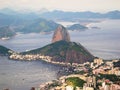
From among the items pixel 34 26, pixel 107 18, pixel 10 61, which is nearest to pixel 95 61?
pixel 10 61

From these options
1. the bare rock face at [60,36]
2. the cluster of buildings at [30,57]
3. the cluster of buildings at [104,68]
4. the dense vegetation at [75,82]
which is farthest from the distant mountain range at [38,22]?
the dense vegetation at [75,82]

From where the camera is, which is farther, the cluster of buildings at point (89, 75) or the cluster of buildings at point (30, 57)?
the cluster of buildings at point (30, 57)

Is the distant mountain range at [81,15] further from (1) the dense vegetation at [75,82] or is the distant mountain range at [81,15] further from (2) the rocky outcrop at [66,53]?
(1) the dense vegetation at [75,82]

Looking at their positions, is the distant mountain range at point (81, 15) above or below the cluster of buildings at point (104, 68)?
above

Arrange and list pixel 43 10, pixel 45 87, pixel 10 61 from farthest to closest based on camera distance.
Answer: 1. pixel 43 10
2. pixel 10 61
3. pixel 45 87

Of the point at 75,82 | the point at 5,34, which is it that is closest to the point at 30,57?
the point at 75,82

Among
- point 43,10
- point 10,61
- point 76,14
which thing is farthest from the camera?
point 43,10

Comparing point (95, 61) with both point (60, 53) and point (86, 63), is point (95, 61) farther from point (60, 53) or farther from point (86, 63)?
point (60, 53)

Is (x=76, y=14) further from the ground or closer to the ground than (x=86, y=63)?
further from the ground

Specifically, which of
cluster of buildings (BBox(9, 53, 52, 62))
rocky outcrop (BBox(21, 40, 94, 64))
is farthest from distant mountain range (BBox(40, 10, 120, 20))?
cluster of buildings (BBox(9, 53, 52, 62))

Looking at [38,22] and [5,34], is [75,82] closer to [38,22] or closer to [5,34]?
[5,34]

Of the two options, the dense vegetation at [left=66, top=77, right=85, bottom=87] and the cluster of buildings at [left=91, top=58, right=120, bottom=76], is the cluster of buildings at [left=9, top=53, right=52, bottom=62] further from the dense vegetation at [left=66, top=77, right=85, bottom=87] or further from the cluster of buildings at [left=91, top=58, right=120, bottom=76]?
the dense vegetation at [left=66, top=77, right=85, bottom=87]
